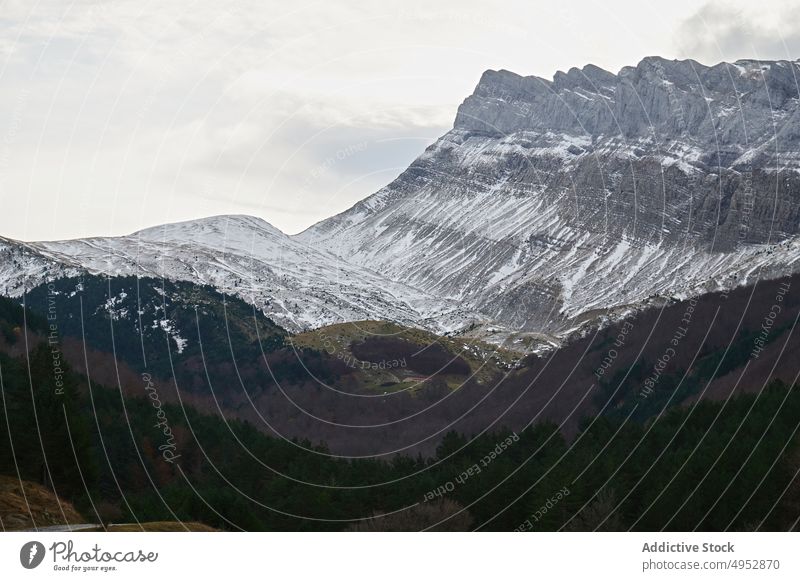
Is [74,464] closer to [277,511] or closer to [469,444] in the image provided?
[277,511]

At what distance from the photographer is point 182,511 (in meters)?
67.1

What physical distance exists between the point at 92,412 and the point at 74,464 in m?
39.6

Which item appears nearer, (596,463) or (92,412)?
(596,463)

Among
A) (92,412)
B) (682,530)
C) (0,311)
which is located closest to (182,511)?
(682,530)

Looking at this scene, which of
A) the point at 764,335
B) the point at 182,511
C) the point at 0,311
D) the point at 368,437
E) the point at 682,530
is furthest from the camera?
the point at 764,335

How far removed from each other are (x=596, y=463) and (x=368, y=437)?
311 ft

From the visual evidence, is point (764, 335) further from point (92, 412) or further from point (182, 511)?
point (182, 511)

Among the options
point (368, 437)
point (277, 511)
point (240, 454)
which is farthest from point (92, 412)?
point (368, 437)

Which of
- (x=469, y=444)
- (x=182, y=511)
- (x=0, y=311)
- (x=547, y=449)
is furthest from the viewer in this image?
(x=0, y=311)

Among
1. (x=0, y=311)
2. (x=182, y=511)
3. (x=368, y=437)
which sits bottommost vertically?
(x=368, y=437)

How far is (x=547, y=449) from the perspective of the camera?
10794 centimetres

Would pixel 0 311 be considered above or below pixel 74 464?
above

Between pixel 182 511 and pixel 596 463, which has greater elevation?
pixel 182 511

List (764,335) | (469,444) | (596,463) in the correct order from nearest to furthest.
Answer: (596,463)
(469,444)
(764,335)
